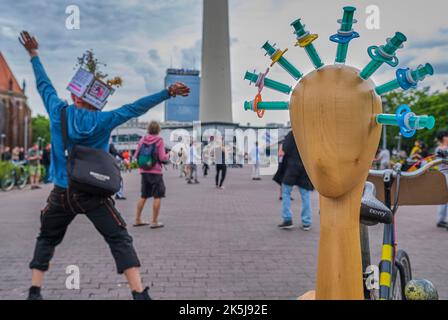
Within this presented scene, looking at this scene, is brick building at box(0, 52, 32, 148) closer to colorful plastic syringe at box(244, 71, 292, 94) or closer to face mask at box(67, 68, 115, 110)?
face mask at box(67, 68, 115, 110)

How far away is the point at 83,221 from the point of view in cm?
905

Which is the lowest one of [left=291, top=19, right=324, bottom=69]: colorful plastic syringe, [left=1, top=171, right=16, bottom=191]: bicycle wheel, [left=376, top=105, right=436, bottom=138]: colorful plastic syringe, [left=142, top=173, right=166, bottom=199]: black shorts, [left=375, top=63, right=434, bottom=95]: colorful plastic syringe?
[left=1, top=171, right=16, bottom=191]: bicycle wheel

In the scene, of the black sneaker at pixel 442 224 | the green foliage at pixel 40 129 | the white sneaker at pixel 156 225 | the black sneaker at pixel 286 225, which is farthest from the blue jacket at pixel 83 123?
the green foliage at pixel 40 129

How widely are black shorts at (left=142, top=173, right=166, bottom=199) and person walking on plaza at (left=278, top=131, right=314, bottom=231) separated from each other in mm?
2016

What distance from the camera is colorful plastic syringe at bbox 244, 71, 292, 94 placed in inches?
75.9

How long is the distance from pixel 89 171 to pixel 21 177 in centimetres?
1642

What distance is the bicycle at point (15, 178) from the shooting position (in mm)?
17219

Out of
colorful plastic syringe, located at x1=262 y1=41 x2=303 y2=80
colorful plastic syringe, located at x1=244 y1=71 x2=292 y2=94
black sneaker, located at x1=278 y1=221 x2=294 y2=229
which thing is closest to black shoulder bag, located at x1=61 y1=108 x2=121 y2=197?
colorful plastic syringe, located at x1=244 y1=71 x2=292 y2=94

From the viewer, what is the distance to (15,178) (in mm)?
18188

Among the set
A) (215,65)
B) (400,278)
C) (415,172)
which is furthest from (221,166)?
(215,65)

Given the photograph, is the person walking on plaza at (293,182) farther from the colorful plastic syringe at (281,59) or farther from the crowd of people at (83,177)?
the colorful plastic syringe at (281,59)

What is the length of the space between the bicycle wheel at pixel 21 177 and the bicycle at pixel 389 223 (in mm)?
17249
